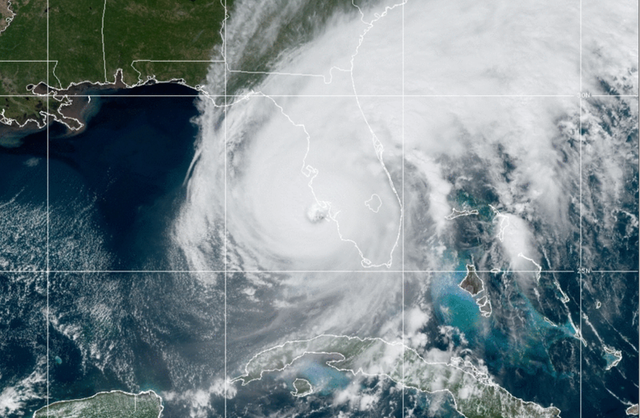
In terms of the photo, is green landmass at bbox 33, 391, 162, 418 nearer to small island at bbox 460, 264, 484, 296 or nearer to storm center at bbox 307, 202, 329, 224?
storm center at bbox 307, 202, 329, 224

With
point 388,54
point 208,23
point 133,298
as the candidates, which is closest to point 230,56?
point 208,23

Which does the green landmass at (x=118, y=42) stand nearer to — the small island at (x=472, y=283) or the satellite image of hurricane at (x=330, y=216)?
the satellite image of hurricane at (x=330, y=216)

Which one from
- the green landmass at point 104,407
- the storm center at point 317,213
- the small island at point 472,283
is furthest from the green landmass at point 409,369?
the storm center at point 317,213

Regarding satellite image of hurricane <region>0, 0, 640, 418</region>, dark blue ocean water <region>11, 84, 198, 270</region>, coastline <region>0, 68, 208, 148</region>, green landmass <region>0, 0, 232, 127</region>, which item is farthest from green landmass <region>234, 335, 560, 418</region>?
green landmass <region>0, 0, 232, 127</region>

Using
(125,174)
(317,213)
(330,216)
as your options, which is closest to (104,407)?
(125,174)

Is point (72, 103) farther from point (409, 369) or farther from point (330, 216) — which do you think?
point (409, 369)

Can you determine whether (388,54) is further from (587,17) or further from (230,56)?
(587,17)

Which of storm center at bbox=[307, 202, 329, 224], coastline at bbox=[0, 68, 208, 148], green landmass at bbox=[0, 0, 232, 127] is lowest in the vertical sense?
storm center at bbox=[307, 202, 329, 224]
